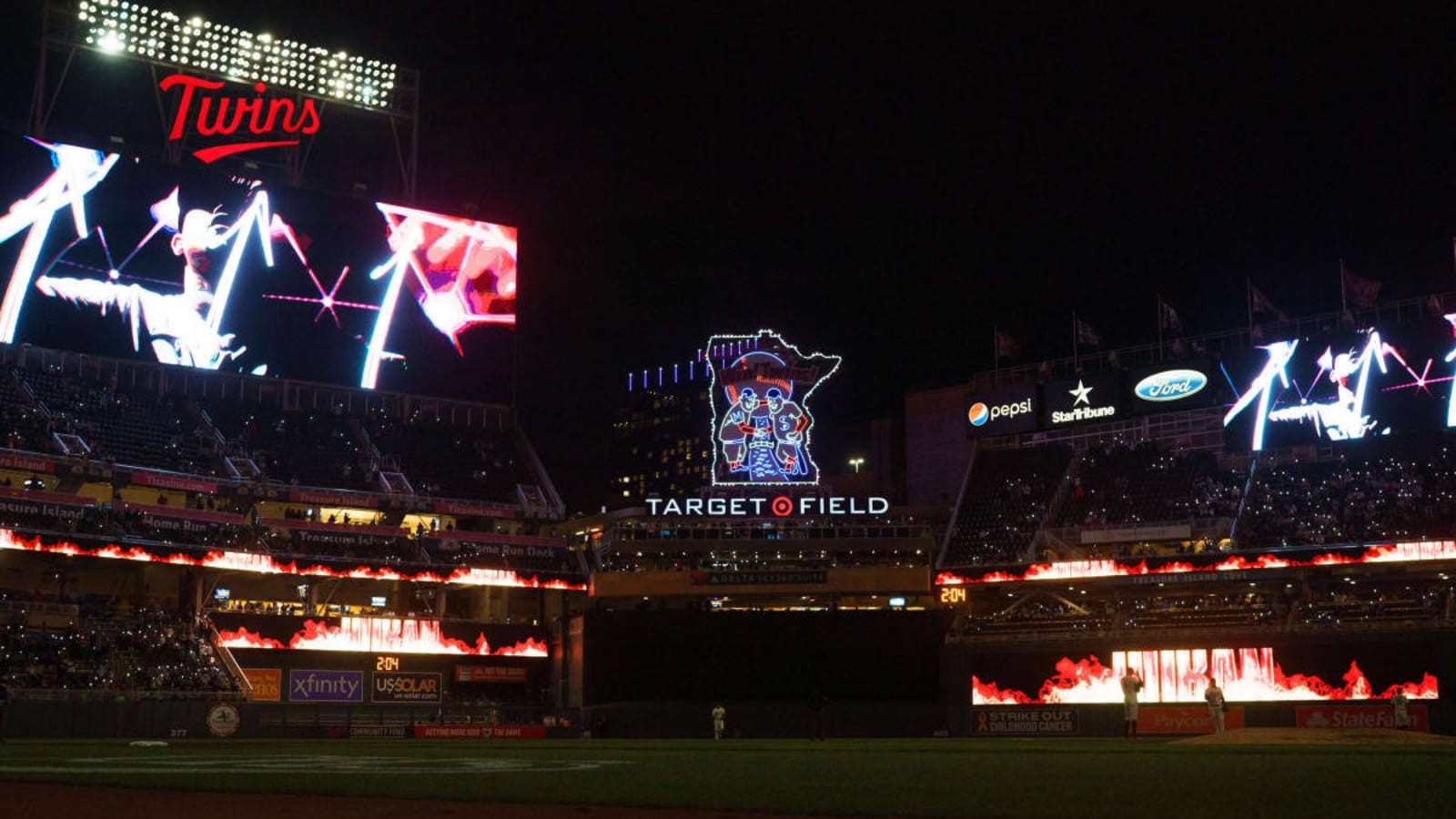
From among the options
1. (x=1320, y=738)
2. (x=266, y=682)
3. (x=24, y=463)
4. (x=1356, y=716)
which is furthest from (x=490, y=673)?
(x=1320, y=738)

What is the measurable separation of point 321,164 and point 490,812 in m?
59.9

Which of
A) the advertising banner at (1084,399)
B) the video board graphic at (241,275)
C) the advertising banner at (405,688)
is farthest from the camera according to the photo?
the advertising banner at (1084,399)

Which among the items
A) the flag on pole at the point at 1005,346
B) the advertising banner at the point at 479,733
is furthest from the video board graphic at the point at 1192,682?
the flag on pole at the point at 1005,346

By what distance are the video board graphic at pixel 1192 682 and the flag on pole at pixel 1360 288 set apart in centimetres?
1495

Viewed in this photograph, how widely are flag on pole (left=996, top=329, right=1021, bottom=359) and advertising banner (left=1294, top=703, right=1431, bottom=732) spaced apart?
26348 millimetres

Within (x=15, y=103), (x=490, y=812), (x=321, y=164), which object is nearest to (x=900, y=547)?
(x=321, y=164)

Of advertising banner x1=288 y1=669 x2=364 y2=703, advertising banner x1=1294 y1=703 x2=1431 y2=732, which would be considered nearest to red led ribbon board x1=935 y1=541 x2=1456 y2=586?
advertising banner x1=1294 y1=703 x2=1431 y2=732

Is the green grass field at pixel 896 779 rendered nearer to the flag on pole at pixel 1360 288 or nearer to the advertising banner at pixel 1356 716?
the advertising banner at pixel 1356 716

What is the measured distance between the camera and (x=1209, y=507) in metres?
57.1

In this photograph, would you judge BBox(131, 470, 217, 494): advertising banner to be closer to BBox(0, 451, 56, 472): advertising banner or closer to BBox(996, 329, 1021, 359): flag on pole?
BBox(0, 451, 56, 472): advertising banner

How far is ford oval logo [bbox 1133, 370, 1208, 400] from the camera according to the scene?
58906 millimetres

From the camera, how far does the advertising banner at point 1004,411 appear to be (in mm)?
64875

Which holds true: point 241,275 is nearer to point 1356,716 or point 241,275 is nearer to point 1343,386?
point 1343,386

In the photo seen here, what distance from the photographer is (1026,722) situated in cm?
4722
